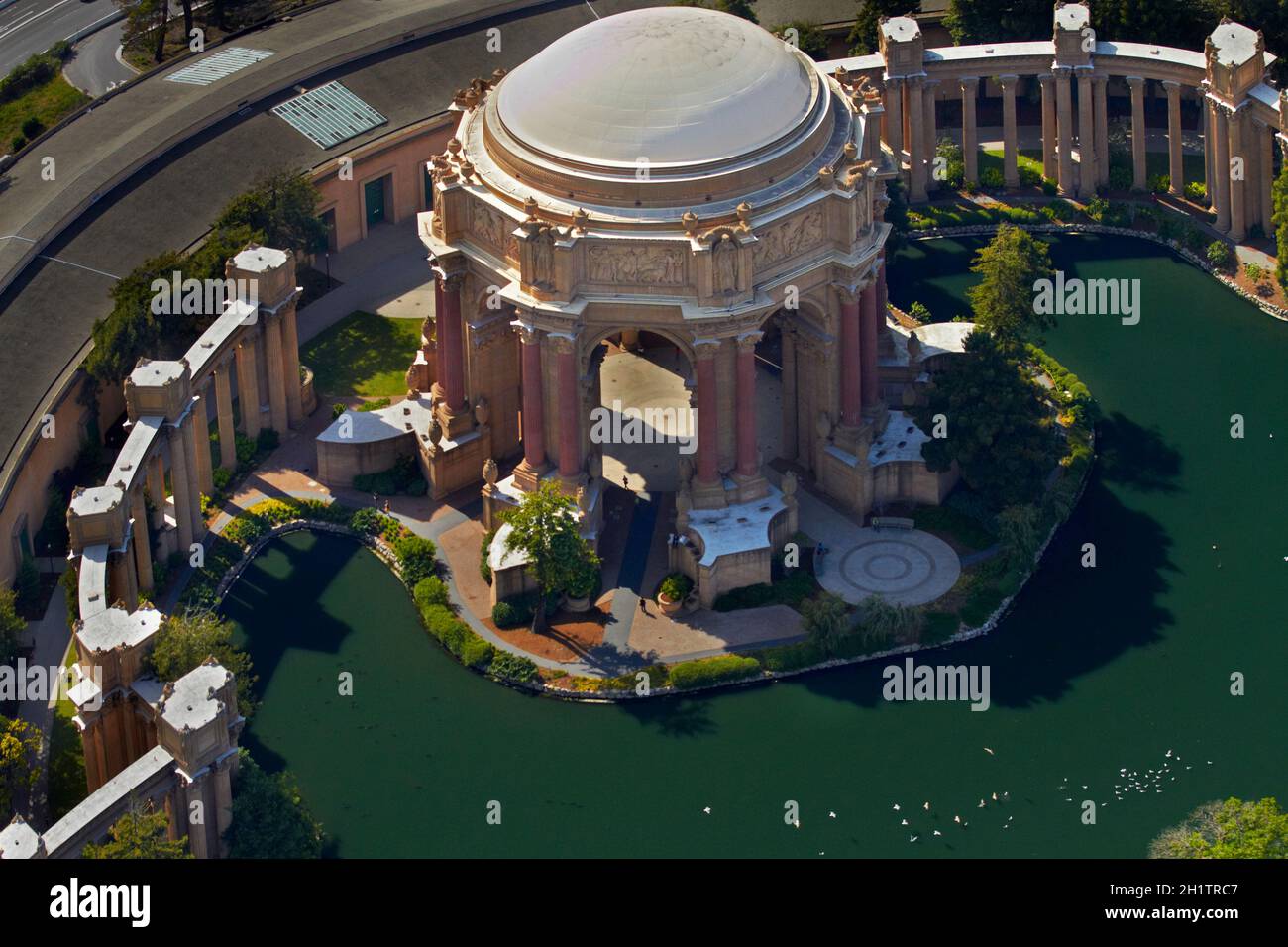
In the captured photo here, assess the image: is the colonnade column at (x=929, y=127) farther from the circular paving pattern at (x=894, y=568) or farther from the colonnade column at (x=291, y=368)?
the colonnade column at (x=291, y=368)

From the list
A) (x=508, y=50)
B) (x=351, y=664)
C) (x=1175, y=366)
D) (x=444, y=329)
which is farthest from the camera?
(x=508, y=50)

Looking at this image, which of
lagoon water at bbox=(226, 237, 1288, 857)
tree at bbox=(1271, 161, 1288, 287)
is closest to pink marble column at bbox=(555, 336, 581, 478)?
lagoon water at bbox=(226, 237, 1288, 857)

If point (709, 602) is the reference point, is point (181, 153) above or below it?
above

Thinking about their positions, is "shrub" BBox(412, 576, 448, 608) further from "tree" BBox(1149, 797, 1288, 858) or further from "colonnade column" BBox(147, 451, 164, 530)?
"tree" BBox(1149, 797, 1288, 858)

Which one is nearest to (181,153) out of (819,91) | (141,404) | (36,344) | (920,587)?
(36,344)

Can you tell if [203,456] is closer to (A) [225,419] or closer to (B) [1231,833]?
(A) [225,419]

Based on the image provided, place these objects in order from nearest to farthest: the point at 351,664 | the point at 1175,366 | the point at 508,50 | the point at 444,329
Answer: the point at 351,664, the point at 444,329, the point at 1175,366, the point at 508,50

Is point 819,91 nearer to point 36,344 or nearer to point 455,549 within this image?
point 455,549

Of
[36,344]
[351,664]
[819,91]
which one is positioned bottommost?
[351,664]

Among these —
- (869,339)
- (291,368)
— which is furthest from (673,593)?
(291,368)
